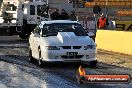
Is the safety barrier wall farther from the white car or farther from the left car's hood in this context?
the left car's hood

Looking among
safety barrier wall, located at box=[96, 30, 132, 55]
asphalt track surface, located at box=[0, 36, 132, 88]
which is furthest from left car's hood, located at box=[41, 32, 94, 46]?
safety barrier wall, located at box=[96, 30, 132, 55]

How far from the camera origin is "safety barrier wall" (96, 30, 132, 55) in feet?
66.8

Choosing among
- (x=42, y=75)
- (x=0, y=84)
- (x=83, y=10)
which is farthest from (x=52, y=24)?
(x=83, y=10)

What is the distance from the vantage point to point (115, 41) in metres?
21.5

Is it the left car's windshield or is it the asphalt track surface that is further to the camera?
the left car's windshield

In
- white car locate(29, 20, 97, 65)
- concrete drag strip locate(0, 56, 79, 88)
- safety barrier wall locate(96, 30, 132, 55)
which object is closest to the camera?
concrete drag strip locate(0, 56, 79, 88)

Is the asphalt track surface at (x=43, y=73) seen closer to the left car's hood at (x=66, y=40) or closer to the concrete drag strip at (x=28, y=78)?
the concrete drag strip at (x=28, y=78)

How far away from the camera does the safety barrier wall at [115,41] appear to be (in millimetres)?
20375

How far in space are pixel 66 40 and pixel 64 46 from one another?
0.80 feet

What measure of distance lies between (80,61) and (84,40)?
67cm

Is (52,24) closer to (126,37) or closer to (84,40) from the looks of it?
(84,40)

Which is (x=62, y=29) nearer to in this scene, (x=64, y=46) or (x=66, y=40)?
(x=66, y=40)

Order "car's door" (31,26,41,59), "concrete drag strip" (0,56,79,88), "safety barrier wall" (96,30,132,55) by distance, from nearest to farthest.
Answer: "concrete drag strip" (0,56,79,88)
"car's door" (31,26,41,59)
"safety barrier wall" (96,30,132,55)

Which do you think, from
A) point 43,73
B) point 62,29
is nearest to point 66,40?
point 62,29
